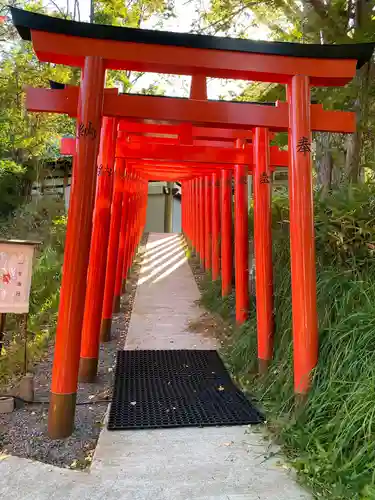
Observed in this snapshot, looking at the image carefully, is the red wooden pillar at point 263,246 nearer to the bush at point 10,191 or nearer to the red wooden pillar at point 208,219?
the red wooden pillar at point 208,219

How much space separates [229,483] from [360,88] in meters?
4.31

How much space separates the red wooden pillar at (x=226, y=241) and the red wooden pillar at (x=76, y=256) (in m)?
3.79

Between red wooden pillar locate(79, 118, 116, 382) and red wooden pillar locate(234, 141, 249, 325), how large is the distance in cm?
184

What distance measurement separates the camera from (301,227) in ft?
10.8

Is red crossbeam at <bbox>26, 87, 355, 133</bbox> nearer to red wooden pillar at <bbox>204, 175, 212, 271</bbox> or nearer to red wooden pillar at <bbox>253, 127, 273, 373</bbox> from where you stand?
red wooden pillar at <bbox>253, 127, 273, 373</bbox>

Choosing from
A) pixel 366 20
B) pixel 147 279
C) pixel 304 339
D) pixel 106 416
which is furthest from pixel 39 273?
pixel 366 20

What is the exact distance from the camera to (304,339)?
3.19 metres

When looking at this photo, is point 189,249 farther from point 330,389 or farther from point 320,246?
point 330,389

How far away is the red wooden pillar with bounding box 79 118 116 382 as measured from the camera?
425cm

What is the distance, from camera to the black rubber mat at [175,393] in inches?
133

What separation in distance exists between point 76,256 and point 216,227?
5.31m

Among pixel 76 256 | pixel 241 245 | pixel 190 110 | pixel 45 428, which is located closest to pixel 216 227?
pixel 241 245

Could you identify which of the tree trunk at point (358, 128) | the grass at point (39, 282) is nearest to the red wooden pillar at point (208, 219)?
the grass at point (39, 282)

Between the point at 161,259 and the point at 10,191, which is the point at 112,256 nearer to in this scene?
the point at 161,259
